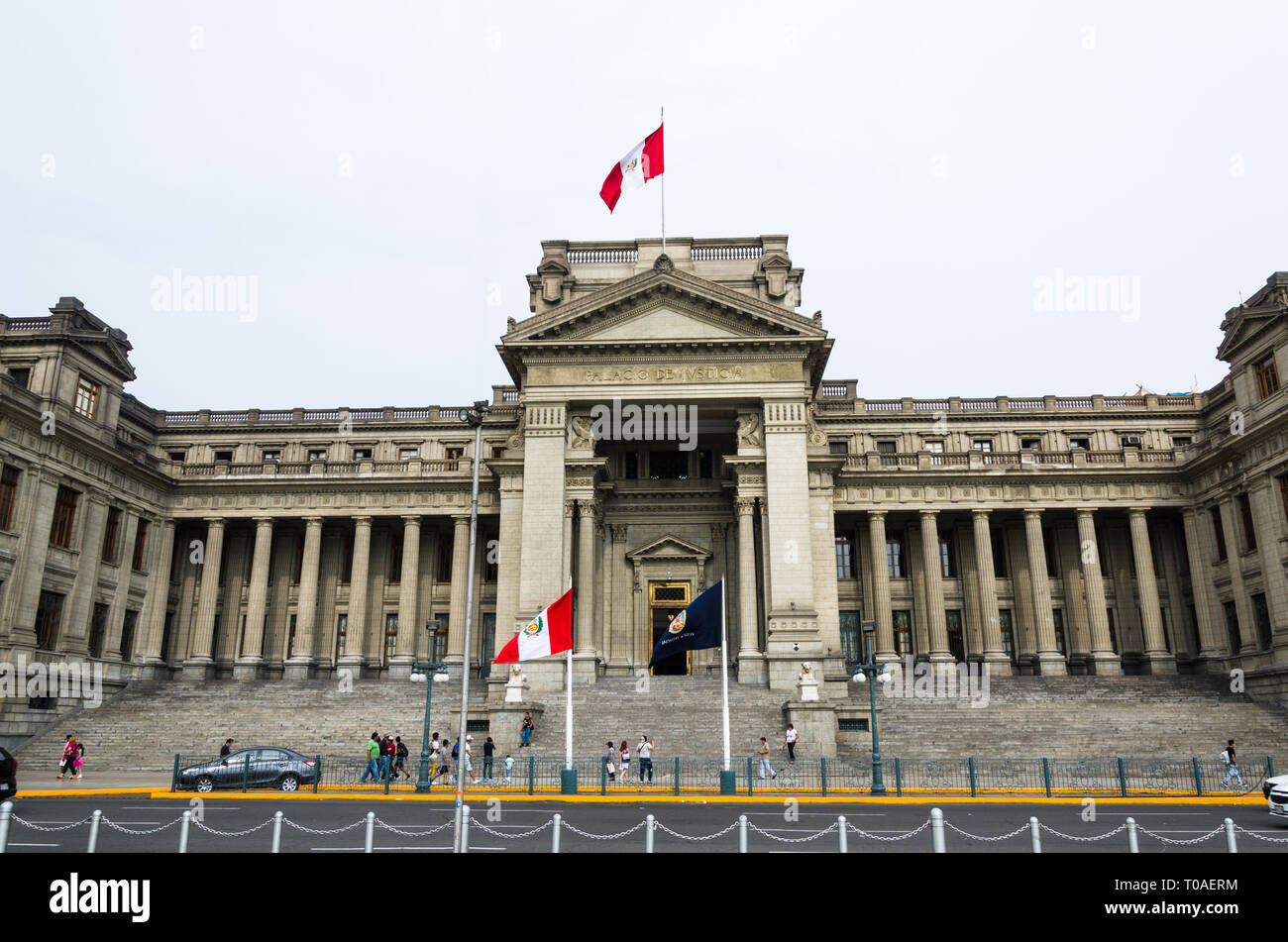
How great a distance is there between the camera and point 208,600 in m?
49.9

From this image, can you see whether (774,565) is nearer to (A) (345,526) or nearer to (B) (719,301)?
(B) (719,301)

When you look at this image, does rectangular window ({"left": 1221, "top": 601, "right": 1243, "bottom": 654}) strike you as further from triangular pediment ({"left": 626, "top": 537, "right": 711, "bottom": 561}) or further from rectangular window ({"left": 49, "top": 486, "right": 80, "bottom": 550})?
rectangular window ({"left": 49, "top": 486, "right": 80, "bottom": 550})

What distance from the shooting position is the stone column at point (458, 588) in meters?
49.9

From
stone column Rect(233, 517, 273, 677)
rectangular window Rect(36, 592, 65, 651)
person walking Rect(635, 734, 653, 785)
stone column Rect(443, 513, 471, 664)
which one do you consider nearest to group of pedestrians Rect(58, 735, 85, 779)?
rectangular window Rect(36, 592, 65, 651)

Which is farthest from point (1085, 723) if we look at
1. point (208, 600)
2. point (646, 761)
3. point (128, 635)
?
point (128, 635)

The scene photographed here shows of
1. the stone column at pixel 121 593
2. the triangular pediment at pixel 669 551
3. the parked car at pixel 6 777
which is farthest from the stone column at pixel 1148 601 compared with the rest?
the stone column at pixel 121 593

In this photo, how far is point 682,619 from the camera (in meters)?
26.8

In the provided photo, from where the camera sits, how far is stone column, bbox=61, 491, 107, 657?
4262cm

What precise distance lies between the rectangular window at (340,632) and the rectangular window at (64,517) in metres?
14.3

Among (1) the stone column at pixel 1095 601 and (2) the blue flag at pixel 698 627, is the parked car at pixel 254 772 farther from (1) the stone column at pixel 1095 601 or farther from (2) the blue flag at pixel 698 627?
(1) the stone column at pixel 1095 601

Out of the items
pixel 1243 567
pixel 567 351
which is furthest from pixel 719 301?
pixel 1243 567

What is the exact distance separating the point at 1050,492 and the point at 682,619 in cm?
3031

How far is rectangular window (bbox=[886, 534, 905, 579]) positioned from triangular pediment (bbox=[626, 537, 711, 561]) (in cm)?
1144

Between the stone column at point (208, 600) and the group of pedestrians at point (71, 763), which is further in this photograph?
the stone column at point (208, 600)
